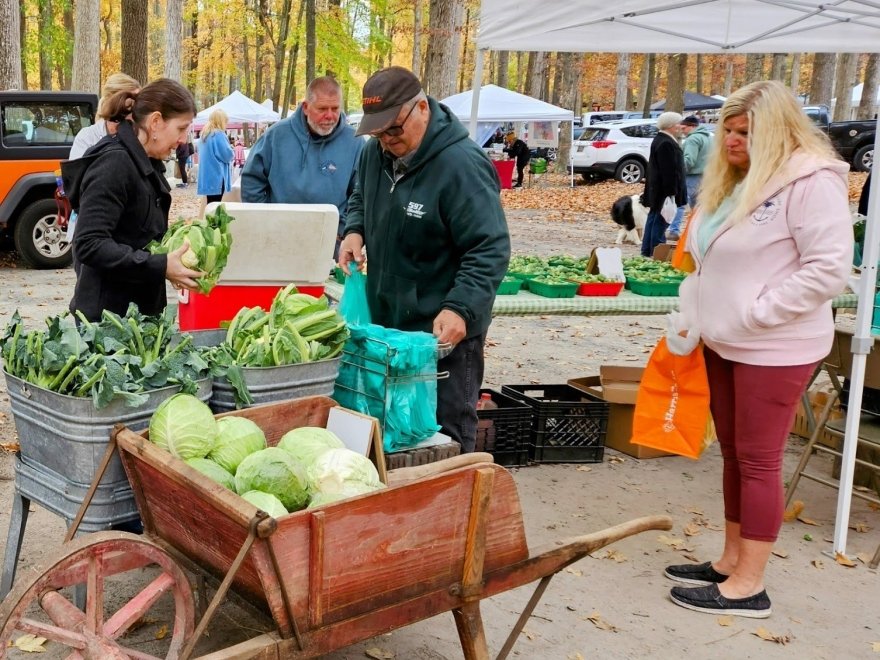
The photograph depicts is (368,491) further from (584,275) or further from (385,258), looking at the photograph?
(584,275)

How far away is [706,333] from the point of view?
378cm

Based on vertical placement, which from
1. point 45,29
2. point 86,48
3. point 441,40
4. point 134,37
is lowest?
point 134,37

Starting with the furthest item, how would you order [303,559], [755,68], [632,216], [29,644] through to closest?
[755,68] < [632,216] < [29,644] < [303,559]


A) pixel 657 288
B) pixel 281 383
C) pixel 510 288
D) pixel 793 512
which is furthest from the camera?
pixel 657 288

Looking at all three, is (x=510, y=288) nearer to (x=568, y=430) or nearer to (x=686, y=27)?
(x=568, y=430)

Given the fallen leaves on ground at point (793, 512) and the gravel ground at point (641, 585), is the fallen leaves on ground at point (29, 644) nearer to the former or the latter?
the gravel ground at point (641, 585)

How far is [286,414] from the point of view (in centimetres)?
310

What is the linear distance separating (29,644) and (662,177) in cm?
1098

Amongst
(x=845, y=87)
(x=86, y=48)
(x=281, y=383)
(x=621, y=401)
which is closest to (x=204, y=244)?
(x=281, y=383)

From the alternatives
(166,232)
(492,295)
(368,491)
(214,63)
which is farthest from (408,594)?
(214,63)

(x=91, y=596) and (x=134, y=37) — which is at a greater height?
(x=134, y=37)

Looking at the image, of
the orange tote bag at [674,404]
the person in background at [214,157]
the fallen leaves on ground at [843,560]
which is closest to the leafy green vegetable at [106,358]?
the orange tote bag at [674,404]

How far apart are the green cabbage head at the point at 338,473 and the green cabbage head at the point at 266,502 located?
5.9 inches

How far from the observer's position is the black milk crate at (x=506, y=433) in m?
5.50
